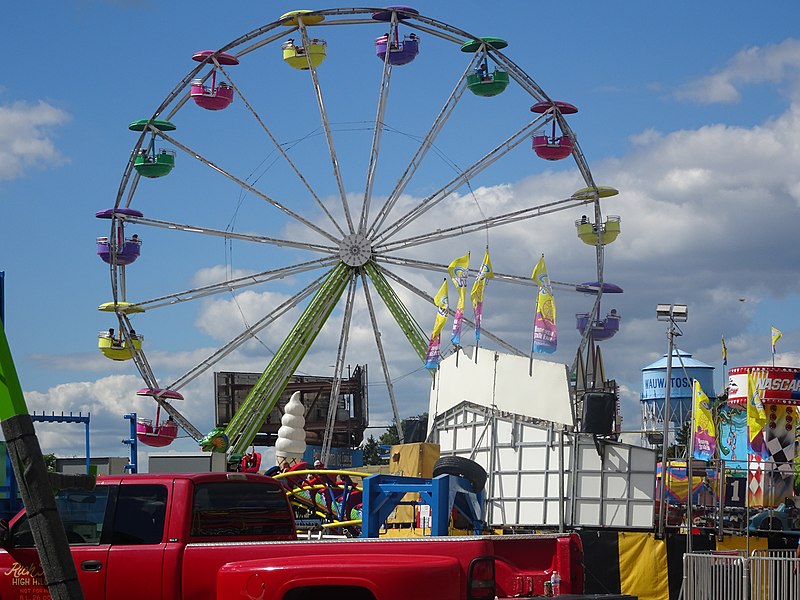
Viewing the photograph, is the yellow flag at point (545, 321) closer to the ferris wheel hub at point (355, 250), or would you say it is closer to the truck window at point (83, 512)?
the ferris wheel hub at point (355, 250)

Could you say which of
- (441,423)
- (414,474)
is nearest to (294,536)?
(414,474)

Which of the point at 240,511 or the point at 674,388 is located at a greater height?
the point at 674,388

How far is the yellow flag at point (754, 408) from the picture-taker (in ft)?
84.8

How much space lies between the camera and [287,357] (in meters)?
36.2

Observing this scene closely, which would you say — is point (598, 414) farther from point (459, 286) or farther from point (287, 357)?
point (287, 357)

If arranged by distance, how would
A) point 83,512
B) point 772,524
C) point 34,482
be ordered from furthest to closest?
1. point 772,524
2. point 83,512
3. point 34,482

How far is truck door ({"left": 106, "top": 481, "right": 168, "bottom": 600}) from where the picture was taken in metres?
9.16

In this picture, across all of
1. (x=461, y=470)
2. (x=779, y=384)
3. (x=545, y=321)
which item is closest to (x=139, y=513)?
(x=461, y=470)

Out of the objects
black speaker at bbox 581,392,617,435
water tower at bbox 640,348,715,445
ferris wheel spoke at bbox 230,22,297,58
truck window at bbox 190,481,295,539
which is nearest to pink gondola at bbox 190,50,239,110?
ferris wheel spoke at bbox 230,22,297,58

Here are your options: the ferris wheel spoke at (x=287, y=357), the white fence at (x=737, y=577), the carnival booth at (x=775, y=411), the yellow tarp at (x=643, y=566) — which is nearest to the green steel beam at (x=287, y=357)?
the ferris wheel spoke at (x=287, y=357)

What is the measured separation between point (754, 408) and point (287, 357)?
14831mm

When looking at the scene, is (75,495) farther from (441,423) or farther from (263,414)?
(263,414)

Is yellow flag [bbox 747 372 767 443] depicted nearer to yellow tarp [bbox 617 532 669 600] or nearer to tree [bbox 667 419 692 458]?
tree [bbox 667 419 692 458]

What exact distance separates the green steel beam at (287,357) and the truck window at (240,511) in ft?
85.3
